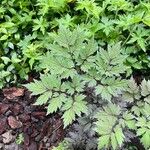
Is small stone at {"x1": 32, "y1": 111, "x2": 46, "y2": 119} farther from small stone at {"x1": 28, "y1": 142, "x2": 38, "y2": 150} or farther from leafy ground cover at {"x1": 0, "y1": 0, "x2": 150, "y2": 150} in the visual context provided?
small stone at {"x1": 28, "y1": 142, "x2": 38, "y2": 150}

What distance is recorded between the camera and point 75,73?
2.72 metres

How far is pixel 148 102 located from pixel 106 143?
444mm

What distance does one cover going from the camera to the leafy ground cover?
2.70 metres

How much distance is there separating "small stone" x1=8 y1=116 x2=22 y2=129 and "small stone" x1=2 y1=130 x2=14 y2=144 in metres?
0.06

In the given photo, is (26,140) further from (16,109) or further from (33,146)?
(16,109)

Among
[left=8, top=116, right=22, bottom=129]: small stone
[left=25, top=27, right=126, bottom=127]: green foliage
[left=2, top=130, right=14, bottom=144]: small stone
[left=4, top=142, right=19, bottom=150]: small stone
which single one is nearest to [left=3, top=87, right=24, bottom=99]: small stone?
[left=8, top=116, right=22, bottom=129]: small stone

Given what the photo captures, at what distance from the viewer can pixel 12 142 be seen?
346 cm

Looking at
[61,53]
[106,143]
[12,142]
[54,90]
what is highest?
[61,53]

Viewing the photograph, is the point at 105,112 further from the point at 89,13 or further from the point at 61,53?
the point at 89,13

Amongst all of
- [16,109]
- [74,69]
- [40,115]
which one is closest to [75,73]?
[74,69]

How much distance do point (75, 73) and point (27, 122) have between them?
3.43ft

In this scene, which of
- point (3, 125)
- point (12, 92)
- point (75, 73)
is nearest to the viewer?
point (75, 73)

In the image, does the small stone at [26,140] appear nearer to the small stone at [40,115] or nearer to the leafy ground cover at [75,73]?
the leafy ground cover at [75,73]

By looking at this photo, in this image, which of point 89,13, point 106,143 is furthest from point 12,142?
point 89,13
